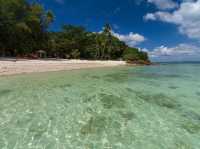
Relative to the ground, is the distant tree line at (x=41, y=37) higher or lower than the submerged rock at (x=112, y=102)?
higher

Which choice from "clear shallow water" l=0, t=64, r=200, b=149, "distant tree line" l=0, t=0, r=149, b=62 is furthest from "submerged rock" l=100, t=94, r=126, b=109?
"distant tree line" l=0, t=0, r=149, b=62

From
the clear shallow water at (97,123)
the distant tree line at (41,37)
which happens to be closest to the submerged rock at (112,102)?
the clear shallow water at (97,123)

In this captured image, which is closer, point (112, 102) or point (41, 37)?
point (112, 102)

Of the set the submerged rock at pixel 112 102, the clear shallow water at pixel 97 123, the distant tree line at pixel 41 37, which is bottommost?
the clear shallow water at pixel 97 123

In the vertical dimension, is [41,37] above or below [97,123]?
above

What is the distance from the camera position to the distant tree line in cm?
2678

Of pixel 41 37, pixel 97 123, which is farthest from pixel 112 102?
pixel 41 37

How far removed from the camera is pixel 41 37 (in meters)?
33.9

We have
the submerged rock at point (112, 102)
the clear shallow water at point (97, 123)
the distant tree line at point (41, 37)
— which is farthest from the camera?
the distant tree line at point (41, 37)

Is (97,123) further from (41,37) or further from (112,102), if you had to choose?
(41,37)

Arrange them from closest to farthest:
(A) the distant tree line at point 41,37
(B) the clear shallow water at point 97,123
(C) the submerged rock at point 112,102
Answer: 1. (B) the clear shallow water at point 97,123
2. (C) the submerged rock at point 112,102
3. (A) the distant tree line at point 41,37

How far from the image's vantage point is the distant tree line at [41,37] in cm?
2678

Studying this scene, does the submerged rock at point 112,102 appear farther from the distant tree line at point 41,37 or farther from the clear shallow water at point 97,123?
the distant tree line at point 41,37

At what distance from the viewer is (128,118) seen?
203 inches
